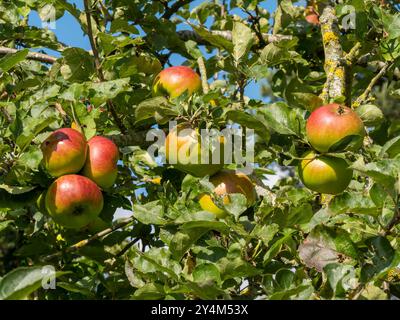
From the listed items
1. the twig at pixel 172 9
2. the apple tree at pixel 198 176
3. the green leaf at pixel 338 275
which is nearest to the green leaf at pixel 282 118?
the apple tree at pixel 198 176

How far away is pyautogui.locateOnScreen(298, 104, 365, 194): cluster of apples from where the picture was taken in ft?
5.81

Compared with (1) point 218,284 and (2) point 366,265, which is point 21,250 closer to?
(1) point 218,284

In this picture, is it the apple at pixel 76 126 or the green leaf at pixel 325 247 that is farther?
the apple at pixel 76 126

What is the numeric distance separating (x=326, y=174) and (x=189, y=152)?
37cm

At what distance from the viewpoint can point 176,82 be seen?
2.07 meters

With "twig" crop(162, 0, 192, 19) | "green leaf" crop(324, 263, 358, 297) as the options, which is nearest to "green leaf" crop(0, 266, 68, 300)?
"green leaf" crop(324, 263, 358, 297)

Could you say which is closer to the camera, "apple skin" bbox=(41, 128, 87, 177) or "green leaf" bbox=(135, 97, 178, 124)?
"apple skin" bbox=(41, 128, 87, 177)

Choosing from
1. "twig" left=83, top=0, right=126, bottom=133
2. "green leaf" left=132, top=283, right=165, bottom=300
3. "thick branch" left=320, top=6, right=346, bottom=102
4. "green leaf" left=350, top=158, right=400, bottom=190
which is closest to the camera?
"green leaf" left=350, top=158, right=400, bottom=190

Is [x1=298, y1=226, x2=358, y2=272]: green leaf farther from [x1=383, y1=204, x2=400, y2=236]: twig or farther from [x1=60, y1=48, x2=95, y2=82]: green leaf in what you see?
[x1=60, y1=48, x2=95, y2=82]: green leaf

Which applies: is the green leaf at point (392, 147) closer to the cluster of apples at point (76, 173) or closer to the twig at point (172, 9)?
the cluster of apples at point (76, 173)

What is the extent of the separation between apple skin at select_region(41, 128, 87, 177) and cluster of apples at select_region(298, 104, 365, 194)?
59 cm

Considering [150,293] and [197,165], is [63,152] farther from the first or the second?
[150,293]

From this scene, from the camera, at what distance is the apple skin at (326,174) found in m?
1.78

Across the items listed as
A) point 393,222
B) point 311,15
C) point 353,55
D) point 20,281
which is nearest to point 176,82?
point 353,55
